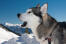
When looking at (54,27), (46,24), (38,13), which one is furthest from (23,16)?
(54,27)

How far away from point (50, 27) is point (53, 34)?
411 millimetres

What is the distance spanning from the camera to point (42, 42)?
516 cm

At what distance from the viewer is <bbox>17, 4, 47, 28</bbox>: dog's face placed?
534 centimetres

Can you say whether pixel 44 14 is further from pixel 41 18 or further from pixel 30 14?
pixel 30 14

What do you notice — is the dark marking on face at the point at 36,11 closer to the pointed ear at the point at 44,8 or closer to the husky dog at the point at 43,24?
the husky dog at the point at 43,24

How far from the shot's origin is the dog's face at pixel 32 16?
534 cm

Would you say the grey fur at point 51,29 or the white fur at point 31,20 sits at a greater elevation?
the white fur at point 31,20

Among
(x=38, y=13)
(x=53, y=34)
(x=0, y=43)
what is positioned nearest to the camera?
(x=53, y=34)

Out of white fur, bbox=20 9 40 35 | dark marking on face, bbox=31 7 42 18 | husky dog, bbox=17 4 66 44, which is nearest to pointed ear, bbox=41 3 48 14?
husky dog, bbox=17 4 66 44

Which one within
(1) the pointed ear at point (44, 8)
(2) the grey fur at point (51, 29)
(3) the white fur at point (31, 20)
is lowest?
(2) the grey fur at point (51, 29)

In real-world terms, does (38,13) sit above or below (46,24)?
above

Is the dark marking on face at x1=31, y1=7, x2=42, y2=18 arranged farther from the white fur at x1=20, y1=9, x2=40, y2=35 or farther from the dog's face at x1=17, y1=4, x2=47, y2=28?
the white fur at x1=20, y1=9, x2=40, y2=35

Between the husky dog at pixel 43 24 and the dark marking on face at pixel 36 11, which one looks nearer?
the husky dog at pixel 43 24

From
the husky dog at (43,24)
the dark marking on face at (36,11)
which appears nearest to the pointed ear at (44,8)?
the husky dog at (43,24)
